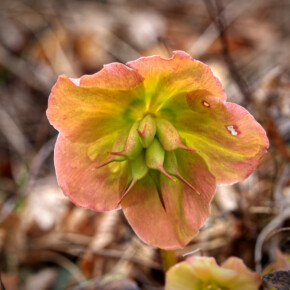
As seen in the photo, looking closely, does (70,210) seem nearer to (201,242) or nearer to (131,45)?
(201,242)

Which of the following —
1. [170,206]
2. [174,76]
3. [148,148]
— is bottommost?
[170,206]

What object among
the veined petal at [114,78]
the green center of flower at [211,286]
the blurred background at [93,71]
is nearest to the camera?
the veined petal at [114,78]

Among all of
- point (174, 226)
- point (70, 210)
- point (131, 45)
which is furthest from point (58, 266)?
point (131, 45)

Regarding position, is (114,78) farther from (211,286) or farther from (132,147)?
(211,286)

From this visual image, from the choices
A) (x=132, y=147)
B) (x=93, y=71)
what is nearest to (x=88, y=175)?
(x=132, y=147)

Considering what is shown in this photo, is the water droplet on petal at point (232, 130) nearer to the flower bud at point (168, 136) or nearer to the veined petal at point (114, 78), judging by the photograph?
the flower bud at point (168, 136)

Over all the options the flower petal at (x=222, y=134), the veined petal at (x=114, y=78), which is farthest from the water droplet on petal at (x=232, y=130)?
the veined petal at (x=114, y=78)
